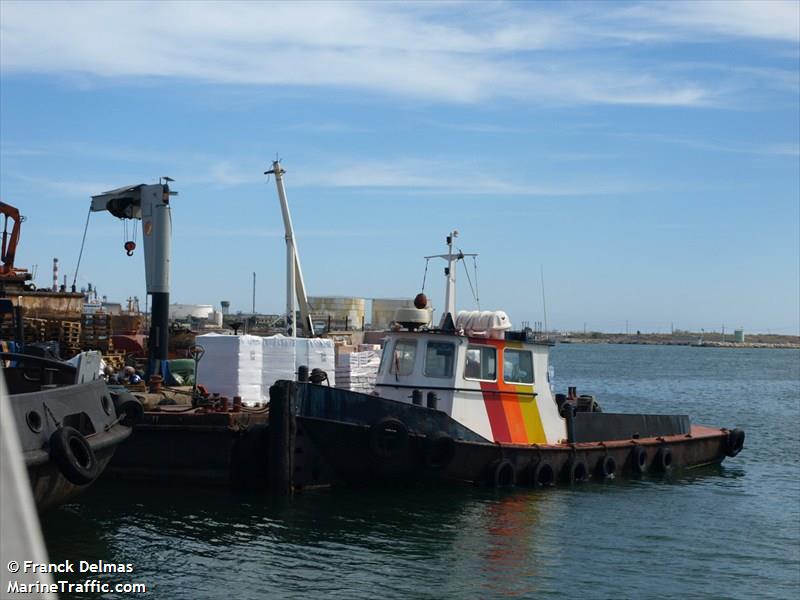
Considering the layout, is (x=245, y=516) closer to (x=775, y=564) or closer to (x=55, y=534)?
(x=55, y=534)

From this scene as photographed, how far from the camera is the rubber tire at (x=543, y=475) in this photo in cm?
1733

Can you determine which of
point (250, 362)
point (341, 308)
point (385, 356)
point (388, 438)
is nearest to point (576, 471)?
point (385, 356)

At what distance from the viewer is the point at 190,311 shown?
203 feet

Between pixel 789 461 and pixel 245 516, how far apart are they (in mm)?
16197

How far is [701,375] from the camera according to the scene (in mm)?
77875

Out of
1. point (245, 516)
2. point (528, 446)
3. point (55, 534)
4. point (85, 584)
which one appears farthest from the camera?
point (528, 446)

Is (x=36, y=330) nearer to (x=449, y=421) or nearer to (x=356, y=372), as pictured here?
(x=356, y=372)

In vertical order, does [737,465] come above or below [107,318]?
below

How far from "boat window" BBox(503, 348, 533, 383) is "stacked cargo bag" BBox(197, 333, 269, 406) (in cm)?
464

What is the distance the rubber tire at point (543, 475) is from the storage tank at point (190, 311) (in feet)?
142

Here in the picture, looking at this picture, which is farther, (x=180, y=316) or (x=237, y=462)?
(x=180, y=316)

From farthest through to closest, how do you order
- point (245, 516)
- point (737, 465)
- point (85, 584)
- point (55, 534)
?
point (737, 465) → point (245, 516) → point (55, 534) → point (85, 584)

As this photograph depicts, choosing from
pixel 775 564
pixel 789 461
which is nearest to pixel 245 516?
pixel 775 564

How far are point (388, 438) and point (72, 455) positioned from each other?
597 centimetres
